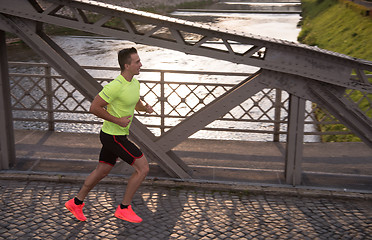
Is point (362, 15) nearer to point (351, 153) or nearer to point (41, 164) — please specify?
point (351, 153)

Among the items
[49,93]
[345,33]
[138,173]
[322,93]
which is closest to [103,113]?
[138,173]

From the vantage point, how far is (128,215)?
230 inches

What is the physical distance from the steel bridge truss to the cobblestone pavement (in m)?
0.63

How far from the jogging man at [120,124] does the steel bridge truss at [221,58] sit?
910 mm


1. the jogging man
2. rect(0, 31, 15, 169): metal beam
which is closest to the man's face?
the jogging man

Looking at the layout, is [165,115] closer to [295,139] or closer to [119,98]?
[295,139]

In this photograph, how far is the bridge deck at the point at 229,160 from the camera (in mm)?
7219

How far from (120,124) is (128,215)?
1.10 metres

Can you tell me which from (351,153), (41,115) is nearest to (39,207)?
(351,153)

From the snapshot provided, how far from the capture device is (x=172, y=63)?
20969 mm

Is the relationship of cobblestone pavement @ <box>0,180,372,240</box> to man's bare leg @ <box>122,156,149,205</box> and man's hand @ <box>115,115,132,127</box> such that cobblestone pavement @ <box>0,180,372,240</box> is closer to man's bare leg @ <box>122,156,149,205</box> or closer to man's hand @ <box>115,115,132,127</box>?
man's bare leg @ <box>122,156,149,205</box>

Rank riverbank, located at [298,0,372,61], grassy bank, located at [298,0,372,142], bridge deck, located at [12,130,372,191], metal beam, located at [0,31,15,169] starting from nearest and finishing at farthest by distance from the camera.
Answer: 1. metal beam, located at [0,31,15,169]
2. bridge deck, located at [12,130,372,191]
3. grassy bank, located at [298,0,372,142]
4. riverbank, located at [298,0,372,61]

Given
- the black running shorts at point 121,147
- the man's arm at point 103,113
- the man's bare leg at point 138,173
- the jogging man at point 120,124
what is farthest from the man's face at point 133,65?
the man's bare leg at point 138,173

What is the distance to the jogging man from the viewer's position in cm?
544
